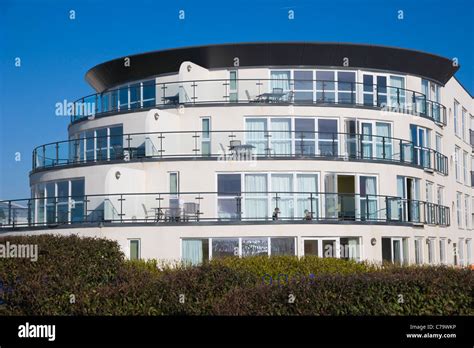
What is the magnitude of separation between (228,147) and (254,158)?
49.0 inches

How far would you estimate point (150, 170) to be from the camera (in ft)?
98.1

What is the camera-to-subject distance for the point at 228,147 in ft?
98.8

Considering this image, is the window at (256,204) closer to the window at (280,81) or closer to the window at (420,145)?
the window at (280,81)

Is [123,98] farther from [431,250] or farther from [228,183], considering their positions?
[431,250]

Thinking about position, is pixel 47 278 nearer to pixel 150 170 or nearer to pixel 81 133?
pixel 150 170

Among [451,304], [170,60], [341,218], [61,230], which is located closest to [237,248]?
[341,218]

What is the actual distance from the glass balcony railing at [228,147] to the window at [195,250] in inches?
152

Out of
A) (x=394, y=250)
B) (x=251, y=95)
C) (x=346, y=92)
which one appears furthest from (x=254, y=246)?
(x=346, y=92)

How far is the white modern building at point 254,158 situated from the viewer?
1107 inches

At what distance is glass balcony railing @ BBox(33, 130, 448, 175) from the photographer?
3011cm

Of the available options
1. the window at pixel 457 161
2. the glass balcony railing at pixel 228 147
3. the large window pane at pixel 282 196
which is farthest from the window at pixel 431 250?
the large window pane at pixel 282 196

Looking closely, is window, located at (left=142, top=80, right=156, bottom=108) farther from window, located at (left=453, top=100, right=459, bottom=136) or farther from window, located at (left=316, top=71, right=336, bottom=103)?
window, located at (left=453, top=100, right=459, bottom=136)

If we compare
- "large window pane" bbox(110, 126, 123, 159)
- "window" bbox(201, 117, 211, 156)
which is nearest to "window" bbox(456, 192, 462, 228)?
"window" bbox(201, 117, 211, 156)

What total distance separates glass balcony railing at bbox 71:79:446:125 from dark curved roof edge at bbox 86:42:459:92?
1.15 metres
